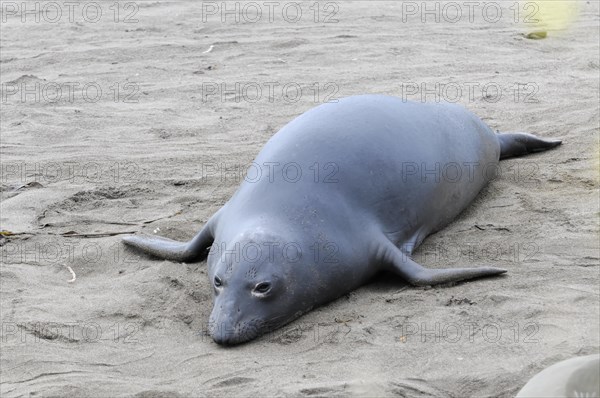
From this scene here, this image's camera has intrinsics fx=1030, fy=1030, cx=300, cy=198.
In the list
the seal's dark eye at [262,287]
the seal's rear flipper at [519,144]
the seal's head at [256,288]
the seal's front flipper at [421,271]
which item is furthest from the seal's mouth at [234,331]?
the seal's rear flipper at [519,144]

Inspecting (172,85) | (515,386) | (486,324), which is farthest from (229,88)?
(515,386)

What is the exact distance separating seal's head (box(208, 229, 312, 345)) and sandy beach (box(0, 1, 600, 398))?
0.25 ft

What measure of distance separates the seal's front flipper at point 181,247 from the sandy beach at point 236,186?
0.06m

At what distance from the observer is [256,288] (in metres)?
4.09

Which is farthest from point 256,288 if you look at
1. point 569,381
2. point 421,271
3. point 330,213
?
point 569,381

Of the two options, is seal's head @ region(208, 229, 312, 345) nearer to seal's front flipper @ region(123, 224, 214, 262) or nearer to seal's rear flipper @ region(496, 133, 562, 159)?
seal's front flipper @ region(123, 224, 214, 262)

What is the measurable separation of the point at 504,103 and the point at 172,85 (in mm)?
2506

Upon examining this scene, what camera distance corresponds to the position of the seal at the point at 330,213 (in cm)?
413

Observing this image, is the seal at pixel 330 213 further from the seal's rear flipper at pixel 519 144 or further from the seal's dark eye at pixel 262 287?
the seal's rear flipper at pixel 519 144

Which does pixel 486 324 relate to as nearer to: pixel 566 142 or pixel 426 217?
pixel 426 217

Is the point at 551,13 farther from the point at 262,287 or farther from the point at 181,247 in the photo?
the point at 262,287

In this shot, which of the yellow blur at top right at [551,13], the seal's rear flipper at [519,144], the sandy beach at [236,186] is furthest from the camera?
the yellow blur at top right at [551,13]

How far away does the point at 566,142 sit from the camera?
6.21 metres

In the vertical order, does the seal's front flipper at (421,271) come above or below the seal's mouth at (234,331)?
above
